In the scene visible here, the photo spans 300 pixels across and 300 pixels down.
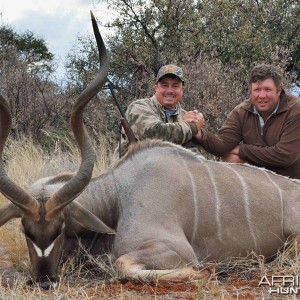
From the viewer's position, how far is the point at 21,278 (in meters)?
2.94

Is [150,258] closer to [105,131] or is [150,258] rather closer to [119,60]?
[105,131]

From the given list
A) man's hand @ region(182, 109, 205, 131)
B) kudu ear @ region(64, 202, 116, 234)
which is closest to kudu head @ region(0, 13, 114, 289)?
kudu ear @ region(64, 202, 116, 234)

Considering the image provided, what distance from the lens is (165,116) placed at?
4.27 metres

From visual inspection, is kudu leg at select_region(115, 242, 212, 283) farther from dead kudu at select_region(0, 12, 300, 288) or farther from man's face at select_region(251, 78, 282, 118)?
man's face at select_region(251, 78, 282, 118)

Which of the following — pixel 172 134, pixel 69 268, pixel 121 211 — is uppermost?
pixel 172 134

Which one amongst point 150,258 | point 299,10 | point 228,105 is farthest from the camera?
point 299,10

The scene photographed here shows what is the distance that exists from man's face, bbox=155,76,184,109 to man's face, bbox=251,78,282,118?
0.50 meters

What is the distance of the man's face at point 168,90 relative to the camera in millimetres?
4230

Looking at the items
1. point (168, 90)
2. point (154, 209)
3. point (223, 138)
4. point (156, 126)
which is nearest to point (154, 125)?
point (156, 126)

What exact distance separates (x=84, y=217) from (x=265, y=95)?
62.3 inches

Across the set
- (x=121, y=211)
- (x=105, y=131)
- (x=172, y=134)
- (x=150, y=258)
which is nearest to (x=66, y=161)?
(x=105, y=131)

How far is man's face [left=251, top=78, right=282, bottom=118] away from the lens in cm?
405

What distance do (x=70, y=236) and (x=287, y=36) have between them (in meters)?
6.45

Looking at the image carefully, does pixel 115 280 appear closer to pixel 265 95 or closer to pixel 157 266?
pixel 157 266
